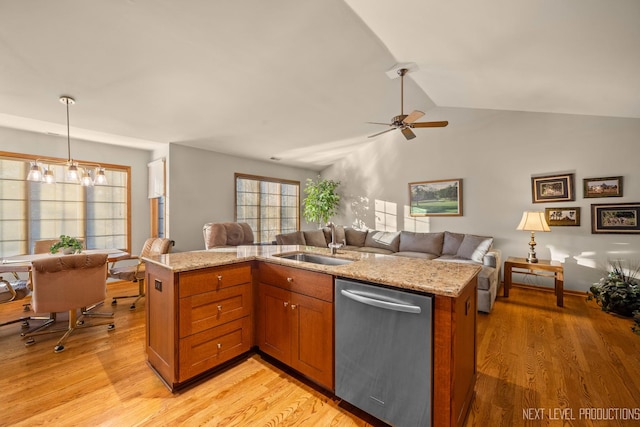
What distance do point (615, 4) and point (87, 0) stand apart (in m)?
3.49

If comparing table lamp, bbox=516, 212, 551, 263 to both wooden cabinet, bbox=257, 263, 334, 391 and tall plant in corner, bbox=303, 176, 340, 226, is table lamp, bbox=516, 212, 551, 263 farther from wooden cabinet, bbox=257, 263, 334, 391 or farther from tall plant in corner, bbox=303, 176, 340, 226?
tall plant in corner, bbox=303, 176, 340, 226

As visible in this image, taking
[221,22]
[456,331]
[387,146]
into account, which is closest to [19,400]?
[456,331]

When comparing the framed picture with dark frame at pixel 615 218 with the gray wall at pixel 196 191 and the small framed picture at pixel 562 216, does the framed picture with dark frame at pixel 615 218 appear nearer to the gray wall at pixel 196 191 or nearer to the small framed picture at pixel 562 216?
the small framed picture at pixel 562 216

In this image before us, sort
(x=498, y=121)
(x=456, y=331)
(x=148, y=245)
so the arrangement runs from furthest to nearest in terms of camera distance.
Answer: (x=498, y=121) → (x=148, y=245) → (x=456, y=331)

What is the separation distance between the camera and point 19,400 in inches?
69.2

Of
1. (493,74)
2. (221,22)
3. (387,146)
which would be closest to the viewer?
(221,22)

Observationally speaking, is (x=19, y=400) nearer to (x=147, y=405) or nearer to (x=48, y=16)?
(x=147, y=405)

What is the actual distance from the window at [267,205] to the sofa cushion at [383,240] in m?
2.22

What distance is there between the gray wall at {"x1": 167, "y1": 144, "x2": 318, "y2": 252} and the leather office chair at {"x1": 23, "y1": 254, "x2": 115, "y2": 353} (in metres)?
2.00

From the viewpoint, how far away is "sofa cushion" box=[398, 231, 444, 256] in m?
4.99

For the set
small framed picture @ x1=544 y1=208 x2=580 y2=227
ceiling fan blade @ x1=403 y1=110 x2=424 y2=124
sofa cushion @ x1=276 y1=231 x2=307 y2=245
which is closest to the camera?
ceiling fan blade @ x1=403 y1=110 x2=424 y2=124

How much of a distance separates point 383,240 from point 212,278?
4325 millimetres

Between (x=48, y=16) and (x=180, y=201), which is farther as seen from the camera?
(x=180, y=201)

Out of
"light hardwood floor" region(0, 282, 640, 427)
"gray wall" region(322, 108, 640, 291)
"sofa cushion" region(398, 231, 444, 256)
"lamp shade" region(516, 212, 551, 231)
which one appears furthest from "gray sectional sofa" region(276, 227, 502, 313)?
"light hardwood floor" region(0, 282, 640, 427)
